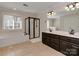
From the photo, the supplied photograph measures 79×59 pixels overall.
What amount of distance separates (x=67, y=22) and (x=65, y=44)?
1.23 metres

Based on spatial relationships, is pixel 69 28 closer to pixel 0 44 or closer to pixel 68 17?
pixel 68 17

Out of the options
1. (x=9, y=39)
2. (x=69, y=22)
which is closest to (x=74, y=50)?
(x=69, y=22)

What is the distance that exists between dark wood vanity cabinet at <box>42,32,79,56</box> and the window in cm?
285

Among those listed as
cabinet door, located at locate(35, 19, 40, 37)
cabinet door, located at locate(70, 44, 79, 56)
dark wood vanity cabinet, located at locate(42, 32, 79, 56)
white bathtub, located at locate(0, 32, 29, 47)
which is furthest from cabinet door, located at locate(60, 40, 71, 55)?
cabinet door, located at locate(35, 19, 40, 37)

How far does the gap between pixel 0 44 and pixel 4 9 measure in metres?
2.20

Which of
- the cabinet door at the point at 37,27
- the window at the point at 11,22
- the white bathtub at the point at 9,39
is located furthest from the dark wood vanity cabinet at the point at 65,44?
the window at the point at 11,22

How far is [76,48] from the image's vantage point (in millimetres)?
2541

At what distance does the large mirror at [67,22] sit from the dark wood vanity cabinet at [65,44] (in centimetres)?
71

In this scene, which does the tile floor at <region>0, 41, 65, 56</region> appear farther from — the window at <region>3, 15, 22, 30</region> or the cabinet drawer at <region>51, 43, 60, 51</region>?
the window at <region>3, 15, 22, 30</region>

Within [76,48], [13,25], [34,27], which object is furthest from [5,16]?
[76,48]

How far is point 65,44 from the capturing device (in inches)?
118

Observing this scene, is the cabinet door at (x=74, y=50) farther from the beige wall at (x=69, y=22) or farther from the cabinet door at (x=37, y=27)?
the cabinet door at (x=37, y=27)

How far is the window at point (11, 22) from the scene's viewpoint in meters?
5.07

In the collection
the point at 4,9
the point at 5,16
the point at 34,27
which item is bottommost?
the point at 34,27
